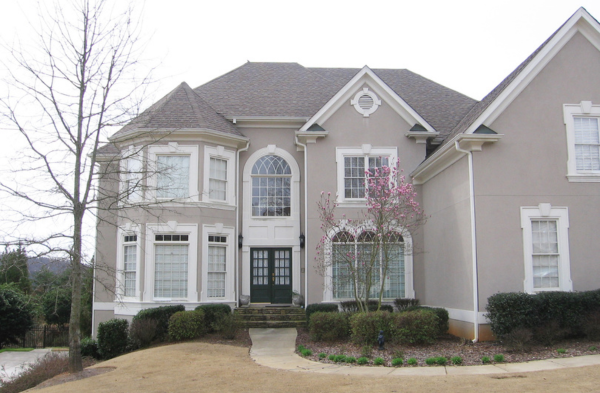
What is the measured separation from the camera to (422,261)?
18.9 m

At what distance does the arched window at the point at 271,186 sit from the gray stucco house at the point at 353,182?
0.05 meters

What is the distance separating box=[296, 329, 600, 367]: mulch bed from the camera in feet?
38.7

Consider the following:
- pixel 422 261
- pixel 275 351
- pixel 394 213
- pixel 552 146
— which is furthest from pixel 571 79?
→ pixel 275 351

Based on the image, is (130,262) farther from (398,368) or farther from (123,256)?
(398,368)

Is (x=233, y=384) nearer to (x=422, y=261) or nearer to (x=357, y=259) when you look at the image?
(x=357, y=259)

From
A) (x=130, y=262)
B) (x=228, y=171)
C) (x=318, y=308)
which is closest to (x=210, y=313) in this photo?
(x=318, y=308)

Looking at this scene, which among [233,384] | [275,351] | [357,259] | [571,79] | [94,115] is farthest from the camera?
[357,259]

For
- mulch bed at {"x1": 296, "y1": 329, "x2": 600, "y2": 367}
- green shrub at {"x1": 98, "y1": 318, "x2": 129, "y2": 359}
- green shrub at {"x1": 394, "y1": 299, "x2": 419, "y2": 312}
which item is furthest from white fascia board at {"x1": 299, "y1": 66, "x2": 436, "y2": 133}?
green shrub at {"x1": 98, "y1": 318, "x2": 129, "y2": 359}

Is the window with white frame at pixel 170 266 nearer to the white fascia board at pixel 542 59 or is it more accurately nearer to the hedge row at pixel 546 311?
the white fascia board at pixel 542 59

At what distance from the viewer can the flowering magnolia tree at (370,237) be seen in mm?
15609

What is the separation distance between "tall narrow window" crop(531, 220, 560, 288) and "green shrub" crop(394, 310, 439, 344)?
308 centimetres

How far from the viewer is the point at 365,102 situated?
63.3ft

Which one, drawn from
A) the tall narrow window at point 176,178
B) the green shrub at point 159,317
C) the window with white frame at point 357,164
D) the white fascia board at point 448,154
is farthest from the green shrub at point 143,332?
the white fascia board at point 448,154

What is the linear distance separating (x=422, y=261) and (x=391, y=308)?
2529 mm
